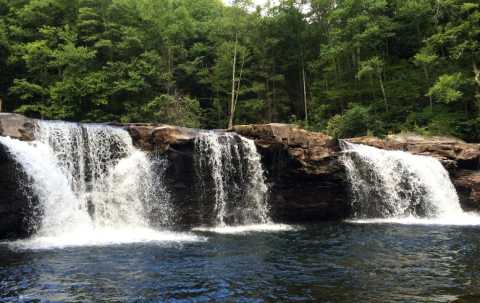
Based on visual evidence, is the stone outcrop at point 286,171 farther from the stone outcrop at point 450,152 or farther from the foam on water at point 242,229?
the stone outcrop at point 450,152

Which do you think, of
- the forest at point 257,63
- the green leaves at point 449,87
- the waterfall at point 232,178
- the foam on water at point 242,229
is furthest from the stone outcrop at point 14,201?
the green leaves at point 449,87

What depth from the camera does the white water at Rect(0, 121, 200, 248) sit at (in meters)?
10.2

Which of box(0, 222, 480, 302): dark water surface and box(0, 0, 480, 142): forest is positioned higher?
box(0, 0, 480, 142): forest

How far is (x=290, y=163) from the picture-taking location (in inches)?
567

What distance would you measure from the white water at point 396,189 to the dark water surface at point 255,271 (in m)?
5.27

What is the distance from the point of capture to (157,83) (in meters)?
25.8

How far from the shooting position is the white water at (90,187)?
10.2 m

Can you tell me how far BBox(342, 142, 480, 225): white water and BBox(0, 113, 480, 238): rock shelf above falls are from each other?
2.25 feet

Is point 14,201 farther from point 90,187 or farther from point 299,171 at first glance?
point 299,171

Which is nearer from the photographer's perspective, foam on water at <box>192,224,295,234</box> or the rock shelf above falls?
foam on water at <box>192,224,295,234</box>

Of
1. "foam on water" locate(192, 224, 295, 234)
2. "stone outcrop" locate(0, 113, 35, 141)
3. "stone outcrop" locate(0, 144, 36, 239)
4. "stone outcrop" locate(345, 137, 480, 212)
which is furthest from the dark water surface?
"stone outcrop" locate(345, 137, 480, 212)

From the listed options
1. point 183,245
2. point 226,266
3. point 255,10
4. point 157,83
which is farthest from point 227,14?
point 226,266

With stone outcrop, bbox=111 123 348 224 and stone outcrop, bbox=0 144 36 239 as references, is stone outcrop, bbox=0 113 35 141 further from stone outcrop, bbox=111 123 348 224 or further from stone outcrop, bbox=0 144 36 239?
stone outcrop, bbox=111 123 348 224

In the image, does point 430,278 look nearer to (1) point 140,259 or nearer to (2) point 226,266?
(2) point 226,266
